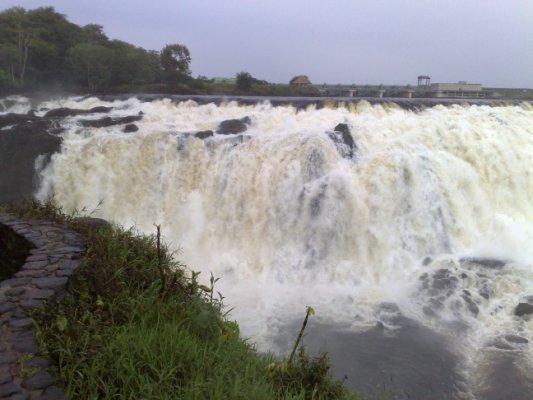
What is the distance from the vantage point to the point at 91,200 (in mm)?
10477

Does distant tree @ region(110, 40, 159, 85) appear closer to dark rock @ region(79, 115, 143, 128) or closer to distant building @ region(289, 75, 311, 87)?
distant building @ region(289, 75, 311, 87)

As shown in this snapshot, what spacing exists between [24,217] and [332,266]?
18.9 ft

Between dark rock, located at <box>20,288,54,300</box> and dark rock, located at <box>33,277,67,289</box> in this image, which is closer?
dark rock, located at <box>20,288,54,300</box>

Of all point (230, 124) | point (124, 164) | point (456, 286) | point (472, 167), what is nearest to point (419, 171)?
point (472, 167)

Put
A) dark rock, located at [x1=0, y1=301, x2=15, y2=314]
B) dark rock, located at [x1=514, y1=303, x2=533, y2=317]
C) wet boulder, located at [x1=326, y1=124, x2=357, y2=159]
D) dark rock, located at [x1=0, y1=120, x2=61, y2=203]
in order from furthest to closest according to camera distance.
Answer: dark rock, located at [x1=0, y1=120, x2=61, y2=203] < wet boulder, located at [x1=326, y1=124, x2=357, y2=159] < dark rock, located at [x1=514, y1=303, x2=533, y2=317] < dark rock, located at [x1=0, y1=301, x2=15, y2=314]

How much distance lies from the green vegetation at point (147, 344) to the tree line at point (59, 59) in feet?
74.1

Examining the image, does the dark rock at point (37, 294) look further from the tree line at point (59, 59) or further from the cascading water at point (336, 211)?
the tree line at point (59, 59)

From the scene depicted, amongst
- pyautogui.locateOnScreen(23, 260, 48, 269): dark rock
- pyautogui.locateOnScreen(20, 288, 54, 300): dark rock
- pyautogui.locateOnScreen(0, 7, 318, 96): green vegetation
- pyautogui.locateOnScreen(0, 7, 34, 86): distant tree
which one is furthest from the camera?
pyautogui.locateOnScreen(0, 7, 318, 96): green vegetation

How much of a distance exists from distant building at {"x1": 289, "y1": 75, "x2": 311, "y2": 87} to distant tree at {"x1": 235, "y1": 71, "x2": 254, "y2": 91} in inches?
189

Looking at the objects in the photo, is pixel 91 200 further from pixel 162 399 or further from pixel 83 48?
pixel 83 48

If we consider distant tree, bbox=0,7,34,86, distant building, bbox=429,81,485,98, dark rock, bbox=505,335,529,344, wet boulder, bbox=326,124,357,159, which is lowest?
dark rock, bbox=505,335,529,344

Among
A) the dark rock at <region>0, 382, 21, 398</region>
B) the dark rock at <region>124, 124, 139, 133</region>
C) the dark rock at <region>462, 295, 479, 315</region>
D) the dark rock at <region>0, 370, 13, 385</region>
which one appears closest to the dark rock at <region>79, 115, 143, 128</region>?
the dark rock at <region>124, 124, 139, 133</region>

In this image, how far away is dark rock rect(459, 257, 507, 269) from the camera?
29.8 ft

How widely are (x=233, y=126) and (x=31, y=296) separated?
9.33 m
